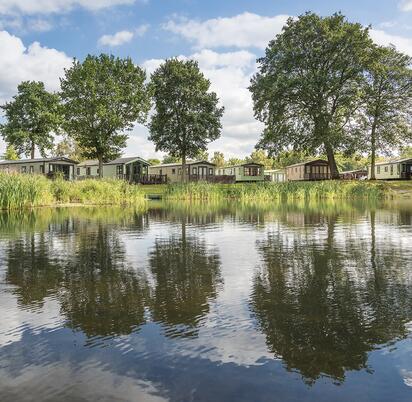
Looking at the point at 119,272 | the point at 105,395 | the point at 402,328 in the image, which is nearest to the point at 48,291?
the point at 119,272

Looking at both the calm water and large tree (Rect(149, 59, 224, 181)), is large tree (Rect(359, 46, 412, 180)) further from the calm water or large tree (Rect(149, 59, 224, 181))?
the calm water

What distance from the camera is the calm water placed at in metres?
4.21

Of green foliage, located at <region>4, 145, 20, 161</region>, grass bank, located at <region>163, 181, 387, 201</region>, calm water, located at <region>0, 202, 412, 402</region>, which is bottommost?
calm water, located at <region>0, 202, 412, 402</region>

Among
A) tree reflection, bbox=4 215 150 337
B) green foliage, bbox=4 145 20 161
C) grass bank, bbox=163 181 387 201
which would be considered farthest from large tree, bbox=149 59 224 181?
tree reflection, bbox=4 215 150 337

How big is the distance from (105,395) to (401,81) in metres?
71.1

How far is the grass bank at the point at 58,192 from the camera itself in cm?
2920

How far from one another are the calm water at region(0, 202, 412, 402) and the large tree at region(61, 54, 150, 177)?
4885cm

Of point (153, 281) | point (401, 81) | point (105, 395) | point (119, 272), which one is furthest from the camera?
point (401, 81)

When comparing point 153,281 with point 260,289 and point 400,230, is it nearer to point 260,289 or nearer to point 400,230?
point 260,289

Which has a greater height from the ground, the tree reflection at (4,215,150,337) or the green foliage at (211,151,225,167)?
the green foliage at (211,151,225,167)

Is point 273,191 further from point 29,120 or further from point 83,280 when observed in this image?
point 29,120

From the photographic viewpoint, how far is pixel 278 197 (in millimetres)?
46656

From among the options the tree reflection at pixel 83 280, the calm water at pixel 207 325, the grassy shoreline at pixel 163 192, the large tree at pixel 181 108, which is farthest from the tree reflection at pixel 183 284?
the large tree at pixel 181 108

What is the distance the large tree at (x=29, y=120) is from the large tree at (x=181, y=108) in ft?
73.7
